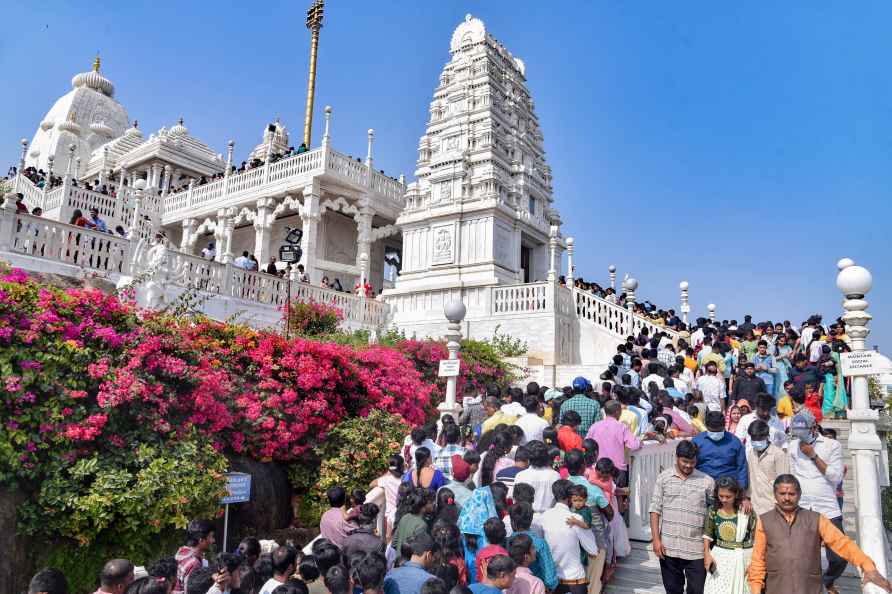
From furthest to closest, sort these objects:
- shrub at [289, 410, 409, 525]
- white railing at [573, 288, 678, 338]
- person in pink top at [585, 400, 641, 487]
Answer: white railing at [573, 288, 678, 338] < shrub at [289, 410, 409, 525] < person in pink top at [585, 400, 641, 487]

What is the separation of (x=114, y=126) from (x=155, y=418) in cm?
4627

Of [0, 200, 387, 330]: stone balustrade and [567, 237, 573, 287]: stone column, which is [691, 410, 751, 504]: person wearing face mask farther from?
[567, 237, 573, 287]: stone column

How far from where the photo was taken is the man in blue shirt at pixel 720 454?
560 cm

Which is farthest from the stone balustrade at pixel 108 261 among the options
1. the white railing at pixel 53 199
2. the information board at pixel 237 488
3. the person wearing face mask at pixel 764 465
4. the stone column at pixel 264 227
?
the white railing at pixel 53 199

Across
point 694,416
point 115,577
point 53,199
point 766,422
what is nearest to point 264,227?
point 53,199

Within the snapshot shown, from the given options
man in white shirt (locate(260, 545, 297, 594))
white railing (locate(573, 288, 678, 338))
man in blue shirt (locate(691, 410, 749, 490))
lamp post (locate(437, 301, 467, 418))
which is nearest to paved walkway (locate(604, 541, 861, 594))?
man in blue shirt (locate(691, 410, 749, 490))

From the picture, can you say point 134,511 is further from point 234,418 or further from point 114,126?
point 114,126

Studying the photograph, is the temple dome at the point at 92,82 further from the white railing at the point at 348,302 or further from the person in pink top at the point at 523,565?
the person in pink top at the point at 523,565

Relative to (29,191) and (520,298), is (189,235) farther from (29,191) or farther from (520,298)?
(520,298)

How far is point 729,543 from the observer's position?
4.75 metres

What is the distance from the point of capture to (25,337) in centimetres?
686

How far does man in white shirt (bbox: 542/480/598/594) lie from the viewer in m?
5.00

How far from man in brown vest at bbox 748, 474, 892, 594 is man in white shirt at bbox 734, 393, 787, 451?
2.31 meters

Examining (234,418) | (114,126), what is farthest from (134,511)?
(114,126)
